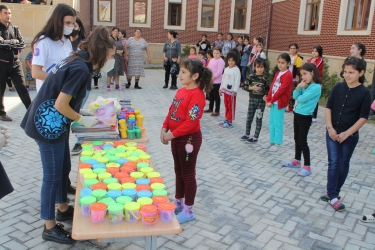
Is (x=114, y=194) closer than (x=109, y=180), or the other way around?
(x=114, y=194)

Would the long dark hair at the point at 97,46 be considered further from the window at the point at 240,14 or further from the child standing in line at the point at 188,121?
the window at the point at 240,14

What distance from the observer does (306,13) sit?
1634 cm

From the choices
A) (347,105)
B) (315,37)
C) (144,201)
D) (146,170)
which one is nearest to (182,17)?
(315,37)

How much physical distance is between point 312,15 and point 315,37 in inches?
56.7

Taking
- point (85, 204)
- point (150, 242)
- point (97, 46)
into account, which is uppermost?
point (97, 46)

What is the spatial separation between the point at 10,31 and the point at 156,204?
19.3 ft

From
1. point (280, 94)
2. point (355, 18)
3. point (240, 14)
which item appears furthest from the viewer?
point (240, 14)

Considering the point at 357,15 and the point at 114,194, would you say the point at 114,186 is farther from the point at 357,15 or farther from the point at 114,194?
the point at 357,15

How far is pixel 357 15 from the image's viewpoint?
13.1 m

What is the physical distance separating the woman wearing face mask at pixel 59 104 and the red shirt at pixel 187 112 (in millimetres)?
792

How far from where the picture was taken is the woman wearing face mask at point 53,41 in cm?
331

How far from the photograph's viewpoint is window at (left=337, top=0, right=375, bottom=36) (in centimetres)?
1234

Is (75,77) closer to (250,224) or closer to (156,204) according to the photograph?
(156,204)

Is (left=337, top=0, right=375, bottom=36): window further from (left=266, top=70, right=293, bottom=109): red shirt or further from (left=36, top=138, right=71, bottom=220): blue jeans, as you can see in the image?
(left=36, top=138, right=71, bottom=220): blue jeans
